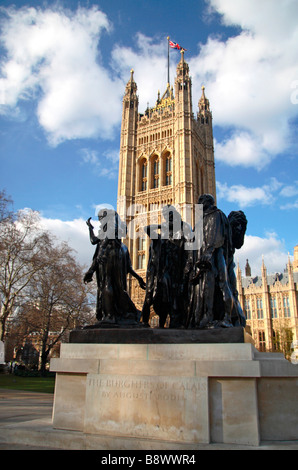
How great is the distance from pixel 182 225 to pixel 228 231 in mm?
1082

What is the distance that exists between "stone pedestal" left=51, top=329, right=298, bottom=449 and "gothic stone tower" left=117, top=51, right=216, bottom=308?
44542 mm

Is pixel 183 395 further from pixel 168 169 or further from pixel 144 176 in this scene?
pixel 144 176

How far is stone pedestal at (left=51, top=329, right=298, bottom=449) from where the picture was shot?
417 cm

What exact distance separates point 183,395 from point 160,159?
55.4m

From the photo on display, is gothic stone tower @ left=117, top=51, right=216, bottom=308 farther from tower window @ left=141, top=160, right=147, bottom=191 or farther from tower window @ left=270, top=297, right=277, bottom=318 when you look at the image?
tower window @ left=270, top=297, right=277, bottom=318

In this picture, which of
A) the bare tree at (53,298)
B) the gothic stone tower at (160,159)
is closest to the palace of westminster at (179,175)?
the gothic stone tower at (160,159)

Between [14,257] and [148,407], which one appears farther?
[14,257]

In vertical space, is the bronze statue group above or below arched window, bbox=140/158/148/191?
below

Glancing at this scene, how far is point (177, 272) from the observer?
6.63 metres

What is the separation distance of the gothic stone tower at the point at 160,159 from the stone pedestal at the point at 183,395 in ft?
146

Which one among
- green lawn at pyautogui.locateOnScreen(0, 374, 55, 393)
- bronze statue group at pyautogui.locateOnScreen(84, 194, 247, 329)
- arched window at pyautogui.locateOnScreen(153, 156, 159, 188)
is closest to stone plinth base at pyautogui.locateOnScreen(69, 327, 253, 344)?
bronze statue group at pyautogui.locateOnScreen(84, 194, 247, 329)

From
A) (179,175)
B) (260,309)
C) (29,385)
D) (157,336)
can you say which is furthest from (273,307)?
(157,336)
